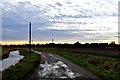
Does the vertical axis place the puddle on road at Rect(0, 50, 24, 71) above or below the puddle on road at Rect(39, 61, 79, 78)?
below

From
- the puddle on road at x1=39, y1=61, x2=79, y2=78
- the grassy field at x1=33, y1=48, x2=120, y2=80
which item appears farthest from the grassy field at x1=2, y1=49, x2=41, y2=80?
the grassy field at x1=33, y1=48, x2=120, y2=80

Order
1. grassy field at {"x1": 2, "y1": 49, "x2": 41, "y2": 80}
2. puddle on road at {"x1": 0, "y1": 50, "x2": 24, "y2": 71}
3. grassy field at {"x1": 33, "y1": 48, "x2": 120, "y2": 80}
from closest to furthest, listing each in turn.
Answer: grassy field at {"x1": 2, "y1": 49, "x2": 41, "y2": 80} < grassy field at {"x1": 33, "y1": 48, "x2": 120, "y2": 80} < puddle on road at {"x1": 0, "y1": 50, "x2": 24, "y2": 71}

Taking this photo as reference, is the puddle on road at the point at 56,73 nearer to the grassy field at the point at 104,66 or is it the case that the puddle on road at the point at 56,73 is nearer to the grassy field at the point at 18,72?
the grassy field at the point at 18,72

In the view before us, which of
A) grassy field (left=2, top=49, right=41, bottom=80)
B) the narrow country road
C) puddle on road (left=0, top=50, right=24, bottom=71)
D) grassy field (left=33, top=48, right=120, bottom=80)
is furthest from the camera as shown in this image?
puddle on road (left=0, top=50, right=24, bottom=71)

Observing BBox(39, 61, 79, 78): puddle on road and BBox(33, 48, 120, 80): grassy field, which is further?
BBox(33, 48, 120, 80): grassy field

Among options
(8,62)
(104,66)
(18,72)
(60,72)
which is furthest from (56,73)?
(8,62)

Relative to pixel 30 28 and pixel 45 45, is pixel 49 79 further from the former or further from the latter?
pixel 45 45

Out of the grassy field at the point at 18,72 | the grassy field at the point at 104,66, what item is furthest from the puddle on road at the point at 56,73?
the grassy field at the point at 104,66

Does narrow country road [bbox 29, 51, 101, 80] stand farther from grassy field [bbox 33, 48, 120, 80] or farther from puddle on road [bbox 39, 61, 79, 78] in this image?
grassy field [bbox 33, 48, 120, 80]

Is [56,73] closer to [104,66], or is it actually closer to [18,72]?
[18,72]

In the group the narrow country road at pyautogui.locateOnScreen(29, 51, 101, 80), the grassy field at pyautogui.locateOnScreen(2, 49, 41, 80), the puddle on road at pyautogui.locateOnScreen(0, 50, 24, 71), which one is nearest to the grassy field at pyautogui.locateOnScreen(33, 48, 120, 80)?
the narrow country road at pyautogui.locateOnScreen(29, 51, 101, 80)

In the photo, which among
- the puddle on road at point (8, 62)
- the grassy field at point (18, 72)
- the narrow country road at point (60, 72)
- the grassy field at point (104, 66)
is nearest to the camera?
the grassy field at point (18, 72)

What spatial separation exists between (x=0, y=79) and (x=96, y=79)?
649 cm

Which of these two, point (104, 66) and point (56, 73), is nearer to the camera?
point (56, 73)
